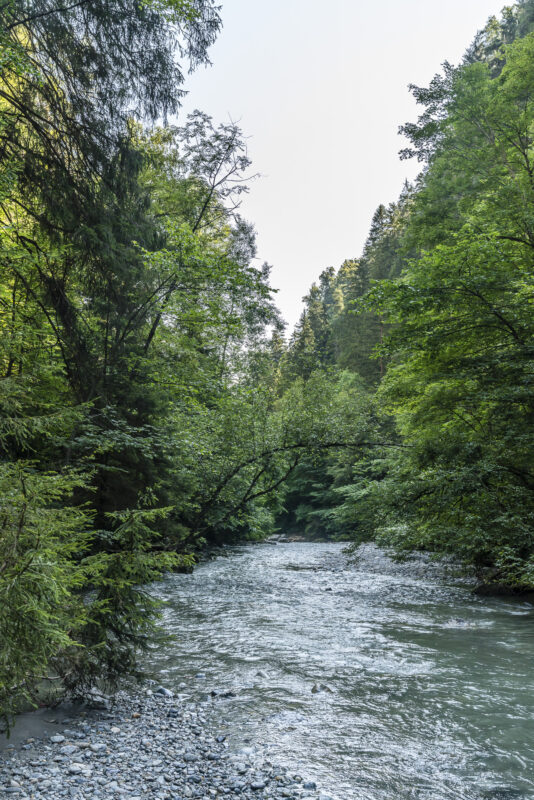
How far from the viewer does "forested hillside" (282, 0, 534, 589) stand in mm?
8578

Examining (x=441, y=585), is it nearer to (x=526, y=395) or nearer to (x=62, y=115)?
(x=526, y=395)

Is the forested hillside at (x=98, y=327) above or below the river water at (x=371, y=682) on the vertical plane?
above

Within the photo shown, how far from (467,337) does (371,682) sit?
6.84 m

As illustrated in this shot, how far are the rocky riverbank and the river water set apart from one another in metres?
0.26

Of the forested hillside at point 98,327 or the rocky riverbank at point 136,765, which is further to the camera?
the forested hillside at point 98,327

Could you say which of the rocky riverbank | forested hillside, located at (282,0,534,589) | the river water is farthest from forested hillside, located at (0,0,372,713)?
forested hillside, located at (282,0,534,589)

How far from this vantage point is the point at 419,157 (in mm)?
13695

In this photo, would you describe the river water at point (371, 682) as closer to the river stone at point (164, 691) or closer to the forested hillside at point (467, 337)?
the river stone at point (164, 691)

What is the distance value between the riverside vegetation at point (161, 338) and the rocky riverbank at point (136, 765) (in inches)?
16.5

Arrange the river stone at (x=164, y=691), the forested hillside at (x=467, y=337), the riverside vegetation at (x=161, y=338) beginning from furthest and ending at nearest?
the forested hillside at (x=467, y=337) < the river stone at (x=164, y=691) < the riverside vegetation at (x=161, y=338)

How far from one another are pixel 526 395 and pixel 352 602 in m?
5.57

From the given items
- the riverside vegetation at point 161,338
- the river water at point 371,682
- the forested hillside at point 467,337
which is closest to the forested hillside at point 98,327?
the riverside vegetation at point 161,338

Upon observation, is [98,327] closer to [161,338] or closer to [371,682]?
[161,338]

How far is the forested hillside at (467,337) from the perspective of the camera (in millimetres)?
8578
